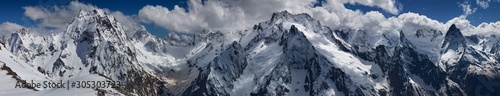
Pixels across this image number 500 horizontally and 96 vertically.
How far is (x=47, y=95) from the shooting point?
145 metres

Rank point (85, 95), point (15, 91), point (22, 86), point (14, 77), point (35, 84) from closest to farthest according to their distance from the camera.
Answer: point (85, 95) → point (15, 91) → point (22, 86) → point (14, 77) → point (35, 84)

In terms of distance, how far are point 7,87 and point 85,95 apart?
34.0m

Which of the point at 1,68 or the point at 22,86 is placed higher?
the point at 1,68

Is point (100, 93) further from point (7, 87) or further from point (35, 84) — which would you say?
point (35, 84)

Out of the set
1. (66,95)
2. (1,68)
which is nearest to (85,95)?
(66,95)

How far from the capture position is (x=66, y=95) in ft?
475

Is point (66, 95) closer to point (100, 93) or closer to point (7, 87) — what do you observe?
point (100, 93)

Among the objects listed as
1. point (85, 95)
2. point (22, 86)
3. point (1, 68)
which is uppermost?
point (1, 68)

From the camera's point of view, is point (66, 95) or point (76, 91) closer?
point (66, 95)

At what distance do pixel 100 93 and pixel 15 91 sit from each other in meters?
25.4

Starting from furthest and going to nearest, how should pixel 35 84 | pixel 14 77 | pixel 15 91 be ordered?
1. pixel 35 84
2. pixel 14 77
3. pixel 15 91

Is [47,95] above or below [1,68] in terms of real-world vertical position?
below

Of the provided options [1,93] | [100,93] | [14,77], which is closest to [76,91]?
[100,93]

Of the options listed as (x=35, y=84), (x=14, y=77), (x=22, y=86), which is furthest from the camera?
(x=35, y=84)
